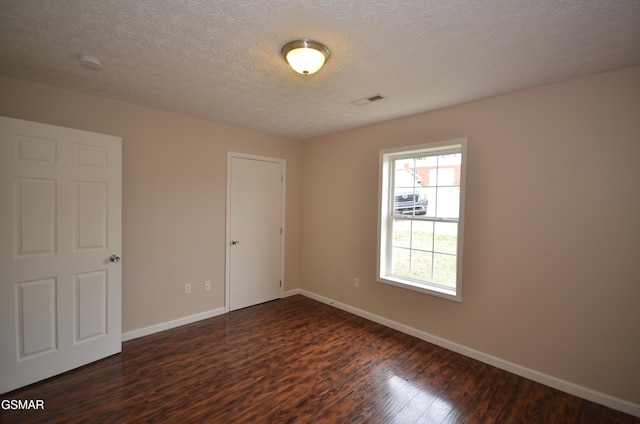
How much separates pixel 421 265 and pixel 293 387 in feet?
6.15

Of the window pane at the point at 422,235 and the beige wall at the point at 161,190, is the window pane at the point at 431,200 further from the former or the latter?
the beige wall at the point at 161,190

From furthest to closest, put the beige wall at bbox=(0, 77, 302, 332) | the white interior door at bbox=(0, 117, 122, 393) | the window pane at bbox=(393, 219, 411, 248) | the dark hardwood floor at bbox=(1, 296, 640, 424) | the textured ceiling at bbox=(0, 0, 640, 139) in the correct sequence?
the window pane at bbox=(393, 219, 411, 248), the beige wall at bbox=(0, 77, 302, 332), the white interior door at bbox=(0, 117, 122, 393), the dark hardwood floor at bbox=(1, 296, 640, 424), the textured ceiling at bbox=(0, 0, 640, 139)

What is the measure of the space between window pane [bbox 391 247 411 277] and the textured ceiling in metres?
1.71

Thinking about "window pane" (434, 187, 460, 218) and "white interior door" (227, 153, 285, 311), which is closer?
"window pane" (434, 187, 460, 218)

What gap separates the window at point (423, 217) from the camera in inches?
117

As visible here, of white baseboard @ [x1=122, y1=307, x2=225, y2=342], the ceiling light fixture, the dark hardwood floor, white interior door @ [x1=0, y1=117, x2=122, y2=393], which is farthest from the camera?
white baseboard @ [x1=122, y1=307, x2=225, y2=342]

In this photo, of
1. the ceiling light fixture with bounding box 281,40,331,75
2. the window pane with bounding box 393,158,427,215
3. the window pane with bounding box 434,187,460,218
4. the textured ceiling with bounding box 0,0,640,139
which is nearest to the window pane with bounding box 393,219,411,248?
the window pane with bounding box 393,158,427,215

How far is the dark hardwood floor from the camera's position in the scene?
6.52 ft

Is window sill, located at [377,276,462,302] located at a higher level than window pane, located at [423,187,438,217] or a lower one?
lower

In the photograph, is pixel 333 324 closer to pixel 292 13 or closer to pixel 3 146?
pixel 292 13

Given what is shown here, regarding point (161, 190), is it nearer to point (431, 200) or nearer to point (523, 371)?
point (431, 200)

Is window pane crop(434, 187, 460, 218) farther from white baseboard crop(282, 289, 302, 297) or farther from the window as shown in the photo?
white baseboard crop(282, 289, 302, 297)

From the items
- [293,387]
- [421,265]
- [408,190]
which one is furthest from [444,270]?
[293,387]

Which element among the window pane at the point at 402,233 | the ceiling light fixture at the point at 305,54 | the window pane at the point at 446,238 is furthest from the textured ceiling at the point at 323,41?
the window pane at the point at 402,233
